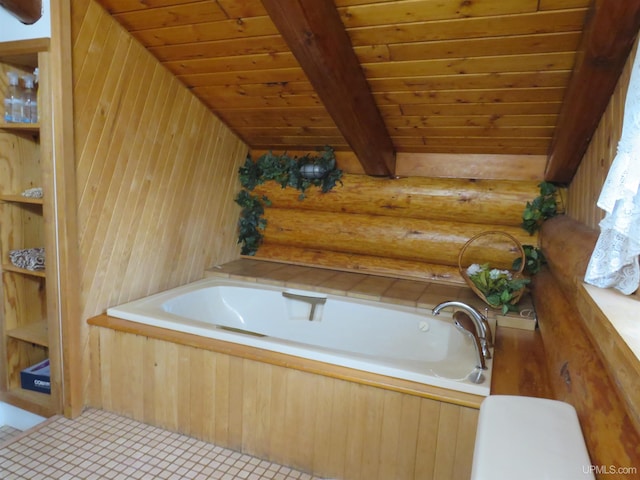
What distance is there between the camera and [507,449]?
871 mm

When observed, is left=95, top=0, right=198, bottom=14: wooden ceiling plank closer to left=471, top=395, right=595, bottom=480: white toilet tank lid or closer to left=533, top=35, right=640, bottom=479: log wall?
left=533, top=35, right=640, bottom=479: log wall

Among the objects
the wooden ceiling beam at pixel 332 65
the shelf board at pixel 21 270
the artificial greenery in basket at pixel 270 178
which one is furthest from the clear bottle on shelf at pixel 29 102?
the artificial greenery in basket at pixel 270 178

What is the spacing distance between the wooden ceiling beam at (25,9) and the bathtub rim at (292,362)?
1.44 meters

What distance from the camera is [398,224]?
10.3 ft

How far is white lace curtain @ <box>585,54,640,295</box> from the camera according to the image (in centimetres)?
90

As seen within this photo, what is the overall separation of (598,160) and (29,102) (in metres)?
2.79

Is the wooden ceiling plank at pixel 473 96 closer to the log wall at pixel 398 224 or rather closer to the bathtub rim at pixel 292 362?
the log wall at pixel 398 224

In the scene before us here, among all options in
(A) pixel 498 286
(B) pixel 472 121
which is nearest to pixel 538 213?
(A) pixel 498 286

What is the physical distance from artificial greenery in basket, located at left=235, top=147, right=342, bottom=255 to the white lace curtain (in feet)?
7.54

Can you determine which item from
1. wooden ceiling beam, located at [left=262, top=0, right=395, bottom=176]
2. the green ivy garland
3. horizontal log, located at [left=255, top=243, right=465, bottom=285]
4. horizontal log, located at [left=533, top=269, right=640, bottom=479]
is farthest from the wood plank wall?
the green ivy garland

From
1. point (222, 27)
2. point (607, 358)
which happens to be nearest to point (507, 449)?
point (607, 358)

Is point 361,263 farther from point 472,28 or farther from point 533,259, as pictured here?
point 472,28

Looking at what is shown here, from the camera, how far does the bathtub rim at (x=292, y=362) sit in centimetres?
150

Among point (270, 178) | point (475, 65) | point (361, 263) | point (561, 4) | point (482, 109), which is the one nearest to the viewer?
point (561, 4)
